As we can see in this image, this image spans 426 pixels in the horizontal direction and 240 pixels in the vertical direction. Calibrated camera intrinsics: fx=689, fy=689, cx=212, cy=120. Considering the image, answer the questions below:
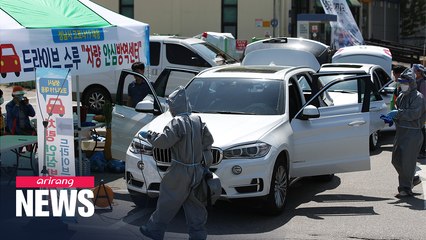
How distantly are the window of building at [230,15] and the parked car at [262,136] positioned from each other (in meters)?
23.6

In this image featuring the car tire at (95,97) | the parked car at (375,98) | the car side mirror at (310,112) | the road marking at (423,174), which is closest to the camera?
the car side mirror at (310,112)

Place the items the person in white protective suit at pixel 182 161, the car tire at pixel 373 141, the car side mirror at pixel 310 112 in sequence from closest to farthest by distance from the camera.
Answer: the person in white protective suit at pixel 182 161, the car side mirror at pixel 310 112, the car tire at pixel 373 141

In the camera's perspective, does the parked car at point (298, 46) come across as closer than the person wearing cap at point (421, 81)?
No

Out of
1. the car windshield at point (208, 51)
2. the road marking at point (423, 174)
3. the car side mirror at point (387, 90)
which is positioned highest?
the car windshield at point (208, 51)

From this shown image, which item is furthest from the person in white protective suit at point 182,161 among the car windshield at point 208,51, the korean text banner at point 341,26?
the korean text banner at point 341,26

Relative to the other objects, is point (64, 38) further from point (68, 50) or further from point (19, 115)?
point (19, 115)

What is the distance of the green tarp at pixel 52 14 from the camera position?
27.7 feet

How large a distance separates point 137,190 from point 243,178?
129 cm

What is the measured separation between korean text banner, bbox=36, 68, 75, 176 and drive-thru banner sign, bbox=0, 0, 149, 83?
51cm

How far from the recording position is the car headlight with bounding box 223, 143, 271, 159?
305 inches

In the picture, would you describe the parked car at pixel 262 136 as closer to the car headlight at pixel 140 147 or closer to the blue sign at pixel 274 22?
the car headlight at pixel 140 147

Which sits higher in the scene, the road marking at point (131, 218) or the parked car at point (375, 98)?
the parked car at point (375, 98)

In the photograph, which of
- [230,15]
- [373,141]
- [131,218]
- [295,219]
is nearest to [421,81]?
[373,141]

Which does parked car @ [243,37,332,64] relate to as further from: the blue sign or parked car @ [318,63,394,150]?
the blue sign
